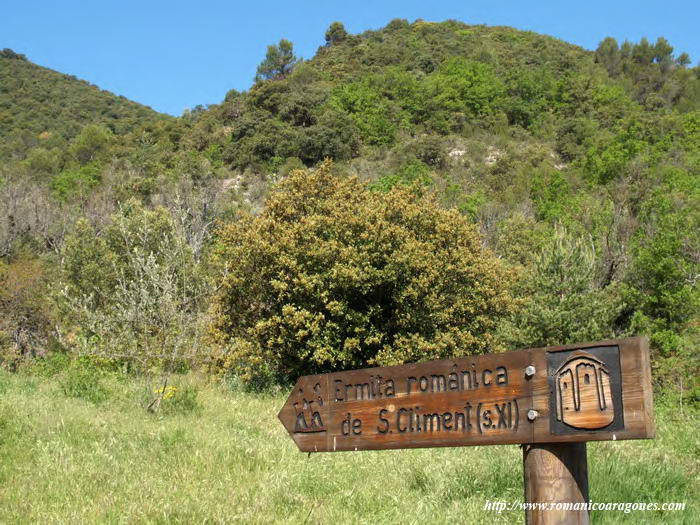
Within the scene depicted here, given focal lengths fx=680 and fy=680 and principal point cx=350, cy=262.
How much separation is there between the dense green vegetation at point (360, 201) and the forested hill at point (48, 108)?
0.53m

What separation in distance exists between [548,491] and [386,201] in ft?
54.2

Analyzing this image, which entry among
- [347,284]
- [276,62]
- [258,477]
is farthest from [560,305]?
[276,62]

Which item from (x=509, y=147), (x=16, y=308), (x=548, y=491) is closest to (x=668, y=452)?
(x=548, y=491)

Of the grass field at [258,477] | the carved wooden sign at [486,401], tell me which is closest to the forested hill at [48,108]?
the grass field at [258,477]

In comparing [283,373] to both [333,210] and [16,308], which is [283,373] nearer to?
[333,210]

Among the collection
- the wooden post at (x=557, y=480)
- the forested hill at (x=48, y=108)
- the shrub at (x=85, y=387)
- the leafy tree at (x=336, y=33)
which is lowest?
the shrub at (x=85, y=387)

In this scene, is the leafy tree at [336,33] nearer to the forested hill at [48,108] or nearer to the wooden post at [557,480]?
the forested hill at [48,108]

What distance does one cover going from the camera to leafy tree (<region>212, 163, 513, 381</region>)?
57.2 ft

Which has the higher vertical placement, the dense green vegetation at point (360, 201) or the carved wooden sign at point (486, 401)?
the dense green vegetation at point (360, 201)

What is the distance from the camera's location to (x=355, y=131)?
71250 mm

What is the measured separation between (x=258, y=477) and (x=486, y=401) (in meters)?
3.60

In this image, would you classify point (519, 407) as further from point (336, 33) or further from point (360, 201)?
point (336, 33)

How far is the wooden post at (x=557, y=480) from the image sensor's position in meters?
2.87

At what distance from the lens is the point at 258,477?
602 cm
